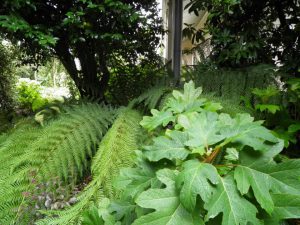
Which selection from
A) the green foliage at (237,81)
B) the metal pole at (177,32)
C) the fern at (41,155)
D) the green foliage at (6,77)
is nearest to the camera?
the fern at (41,155)

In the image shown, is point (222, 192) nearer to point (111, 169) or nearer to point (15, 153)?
point (111, 169)

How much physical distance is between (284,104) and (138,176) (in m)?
1.00

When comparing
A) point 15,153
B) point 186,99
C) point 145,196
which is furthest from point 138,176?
point 15,153

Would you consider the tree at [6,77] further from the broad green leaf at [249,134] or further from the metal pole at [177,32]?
the broad green leaf at [249,134]

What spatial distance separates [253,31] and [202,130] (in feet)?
4.90

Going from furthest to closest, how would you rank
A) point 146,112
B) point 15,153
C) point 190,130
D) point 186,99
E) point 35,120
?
point 146,112 → point 35,120 → point 15,153 → point 186,99 → point 190,130

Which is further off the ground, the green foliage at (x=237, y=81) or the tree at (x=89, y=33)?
the tree at (x=89, y=33)

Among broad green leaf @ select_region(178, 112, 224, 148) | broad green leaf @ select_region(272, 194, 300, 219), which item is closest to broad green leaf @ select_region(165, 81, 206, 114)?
broad green leaf @ select_region(178, 112, 224, 148)

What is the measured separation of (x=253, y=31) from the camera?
201cm

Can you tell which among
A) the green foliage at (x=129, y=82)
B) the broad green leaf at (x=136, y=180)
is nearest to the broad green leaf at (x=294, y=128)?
the broad green leaf at (x=136, y=180)

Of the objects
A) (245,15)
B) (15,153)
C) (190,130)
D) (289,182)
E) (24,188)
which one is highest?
(245,15)

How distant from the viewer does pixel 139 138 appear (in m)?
1.46

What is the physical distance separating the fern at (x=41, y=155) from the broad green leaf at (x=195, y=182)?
796mm

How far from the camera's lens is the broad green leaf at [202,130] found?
2.49ft
